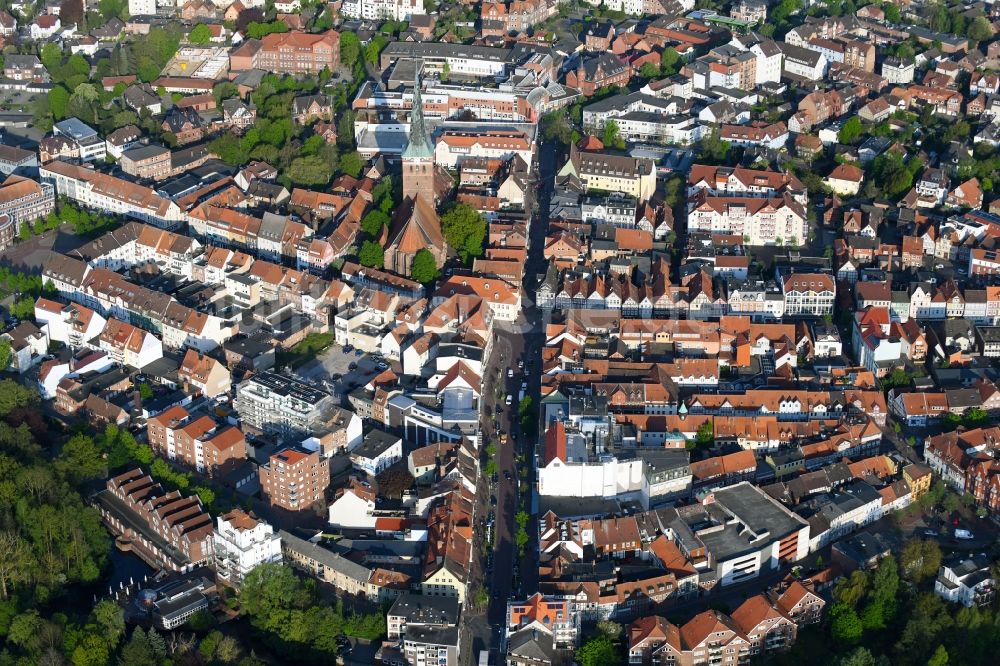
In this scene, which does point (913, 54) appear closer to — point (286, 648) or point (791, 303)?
point (791, 303)

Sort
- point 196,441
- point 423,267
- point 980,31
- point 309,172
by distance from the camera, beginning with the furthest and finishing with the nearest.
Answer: point 980,31 → point 309,172 → point 423,267 → point 196,441

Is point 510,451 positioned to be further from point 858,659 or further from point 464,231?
point 858,659

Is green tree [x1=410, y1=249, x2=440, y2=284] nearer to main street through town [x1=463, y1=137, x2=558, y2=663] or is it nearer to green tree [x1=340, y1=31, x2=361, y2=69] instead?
main street through town [x1=463, y1=137, x2=558, y2=663]

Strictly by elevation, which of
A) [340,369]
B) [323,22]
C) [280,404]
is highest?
[323,22]

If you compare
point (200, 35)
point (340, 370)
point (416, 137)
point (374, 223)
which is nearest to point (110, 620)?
point (340, 370)

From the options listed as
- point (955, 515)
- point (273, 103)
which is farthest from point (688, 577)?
point (273, 103)

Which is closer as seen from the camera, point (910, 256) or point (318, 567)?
point (318, 567)
